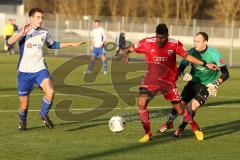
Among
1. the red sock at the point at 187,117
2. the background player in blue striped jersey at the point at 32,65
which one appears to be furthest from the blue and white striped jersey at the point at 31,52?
the red sock at the point at 187,117

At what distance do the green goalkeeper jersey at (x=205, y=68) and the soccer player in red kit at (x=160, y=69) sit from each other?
462 mm

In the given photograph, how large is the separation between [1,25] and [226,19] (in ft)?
77.2

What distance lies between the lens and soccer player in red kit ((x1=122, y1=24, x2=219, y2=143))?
1127cm

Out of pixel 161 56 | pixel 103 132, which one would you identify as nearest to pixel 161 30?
pixel 161 56

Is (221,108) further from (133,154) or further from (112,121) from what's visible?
(133,154)

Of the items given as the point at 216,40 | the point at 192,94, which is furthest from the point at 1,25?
the point at 192,94

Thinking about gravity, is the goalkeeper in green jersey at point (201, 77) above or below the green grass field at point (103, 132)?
above

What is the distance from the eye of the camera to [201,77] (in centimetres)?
1212

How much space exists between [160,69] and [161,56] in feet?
0.79

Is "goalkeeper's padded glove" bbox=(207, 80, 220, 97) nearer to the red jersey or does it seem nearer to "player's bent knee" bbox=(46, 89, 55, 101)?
the red jersey

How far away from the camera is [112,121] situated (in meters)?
11.6

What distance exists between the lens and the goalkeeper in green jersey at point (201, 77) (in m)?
11.9

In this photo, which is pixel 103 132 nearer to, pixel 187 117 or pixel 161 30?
pixel 187 117

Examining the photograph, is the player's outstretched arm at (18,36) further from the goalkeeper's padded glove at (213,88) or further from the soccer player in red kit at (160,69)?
the goalkeeper's padded glove at (213,88)
